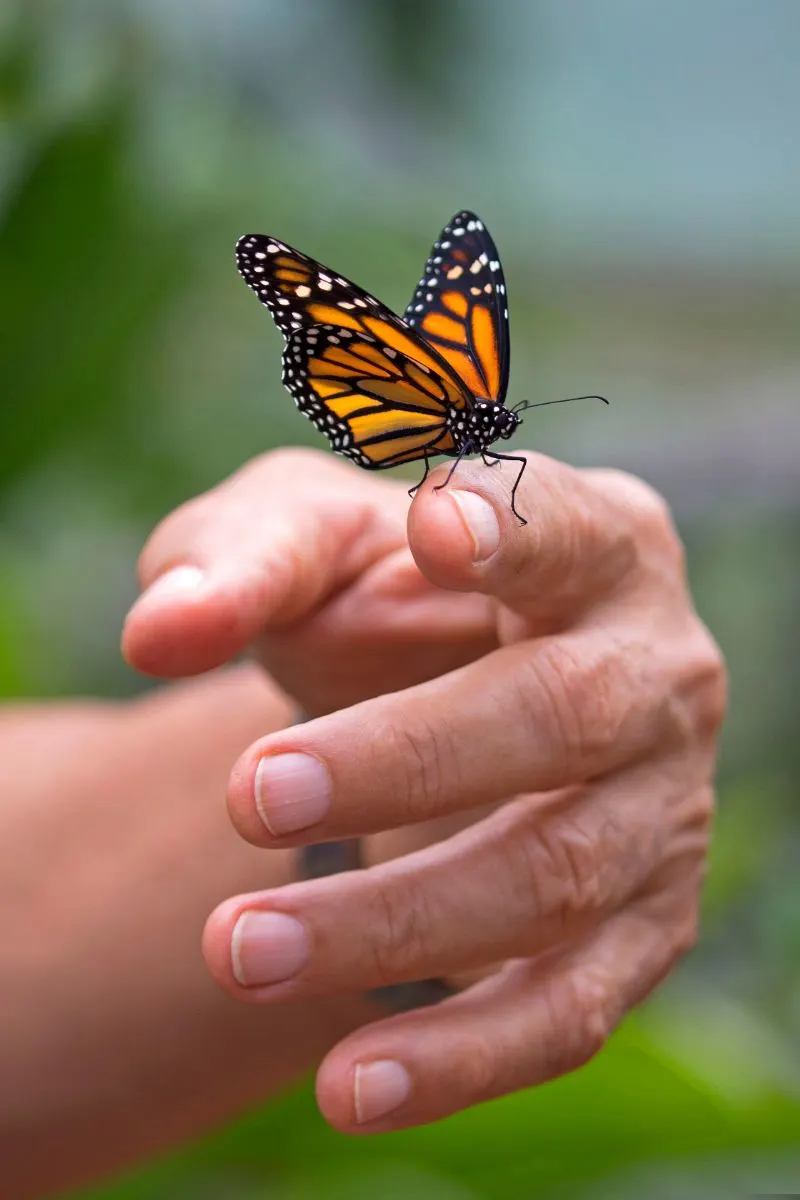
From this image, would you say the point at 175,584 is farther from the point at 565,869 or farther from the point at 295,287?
the point at 565,869

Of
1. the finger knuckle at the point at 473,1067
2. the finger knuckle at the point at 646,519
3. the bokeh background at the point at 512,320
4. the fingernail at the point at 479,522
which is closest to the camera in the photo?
the fingernail at the point at 479,522

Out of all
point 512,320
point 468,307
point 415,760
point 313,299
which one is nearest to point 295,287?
point 313,299

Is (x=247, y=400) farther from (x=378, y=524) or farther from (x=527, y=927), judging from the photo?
(x=527, y=927)

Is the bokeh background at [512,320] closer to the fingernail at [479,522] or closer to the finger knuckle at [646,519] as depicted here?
the finger knuckle at [646,519]

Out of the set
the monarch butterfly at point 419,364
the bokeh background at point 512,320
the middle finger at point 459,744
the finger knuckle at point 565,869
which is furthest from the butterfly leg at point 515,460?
the bokeh background at point 512,320

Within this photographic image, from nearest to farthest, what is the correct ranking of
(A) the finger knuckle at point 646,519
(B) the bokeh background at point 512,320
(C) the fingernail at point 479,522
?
(C) the fingernail at point 479,522, (A) the finger knuckle at point 646,519, (B) the bokeh background at point 512,320

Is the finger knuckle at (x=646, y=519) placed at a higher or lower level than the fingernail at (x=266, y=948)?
higher

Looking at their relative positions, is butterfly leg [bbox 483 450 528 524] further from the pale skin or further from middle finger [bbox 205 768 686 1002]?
middle finger [bbox 205 768 686 1002]

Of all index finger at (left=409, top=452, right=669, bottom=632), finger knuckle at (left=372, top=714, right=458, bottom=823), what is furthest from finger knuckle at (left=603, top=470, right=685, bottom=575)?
finger knuckle at (left=372, top=714, right=458, bottom=823)
